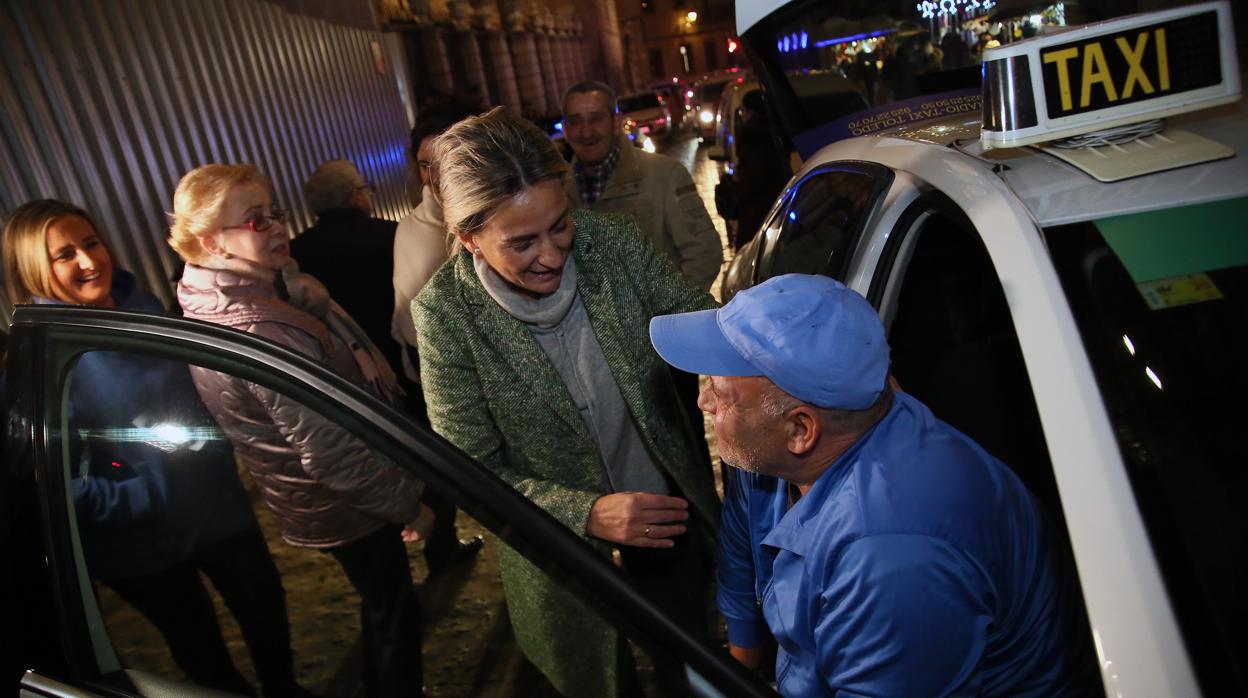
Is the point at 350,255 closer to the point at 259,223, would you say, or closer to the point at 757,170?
the point at 259,223

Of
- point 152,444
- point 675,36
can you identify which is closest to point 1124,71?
point 152,444

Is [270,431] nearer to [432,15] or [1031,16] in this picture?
[1031,16]

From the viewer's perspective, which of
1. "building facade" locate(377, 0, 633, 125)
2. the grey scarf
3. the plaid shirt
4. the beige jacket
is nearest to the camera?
the grey scarf

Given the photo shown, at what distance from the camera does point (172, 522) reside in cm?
128

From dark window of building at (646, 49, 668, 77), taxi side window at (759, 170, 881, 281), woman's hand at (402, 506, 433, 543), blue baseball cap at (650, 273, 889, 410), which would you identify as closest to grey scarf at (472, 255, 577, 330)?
blue baseball cap at (650, 273, 889, 410)

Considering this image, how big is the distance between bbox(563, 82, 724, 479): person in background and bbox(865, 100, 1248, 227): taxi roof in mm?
1669

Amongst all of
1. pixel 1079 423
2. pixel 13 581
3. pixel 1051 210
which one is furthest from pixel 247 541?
pixel 1051 210

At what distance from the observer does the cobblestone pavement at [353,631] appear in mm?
1211

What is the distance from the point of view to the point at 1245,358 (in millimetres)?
1502

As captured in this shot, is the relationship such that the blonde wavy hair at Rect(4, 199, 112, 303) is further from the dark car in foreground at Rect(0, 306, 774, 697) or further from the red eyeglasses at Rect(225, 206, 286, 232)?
the dark car in foreground at Rect(0, 306, 774, 697)

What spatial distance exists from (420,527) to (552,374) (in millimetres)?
639

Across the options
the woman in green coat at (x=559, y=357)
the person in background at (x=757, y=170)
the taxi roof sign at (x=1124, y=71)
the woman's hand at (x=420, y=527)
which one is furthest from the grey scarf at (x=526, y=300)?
the person in background at (x=757, y=170)

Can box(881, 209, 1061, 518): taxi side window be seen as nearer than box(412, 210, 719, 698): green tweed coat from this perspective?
No

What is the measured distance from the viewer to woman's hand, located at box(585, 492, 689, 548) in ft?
5.71
